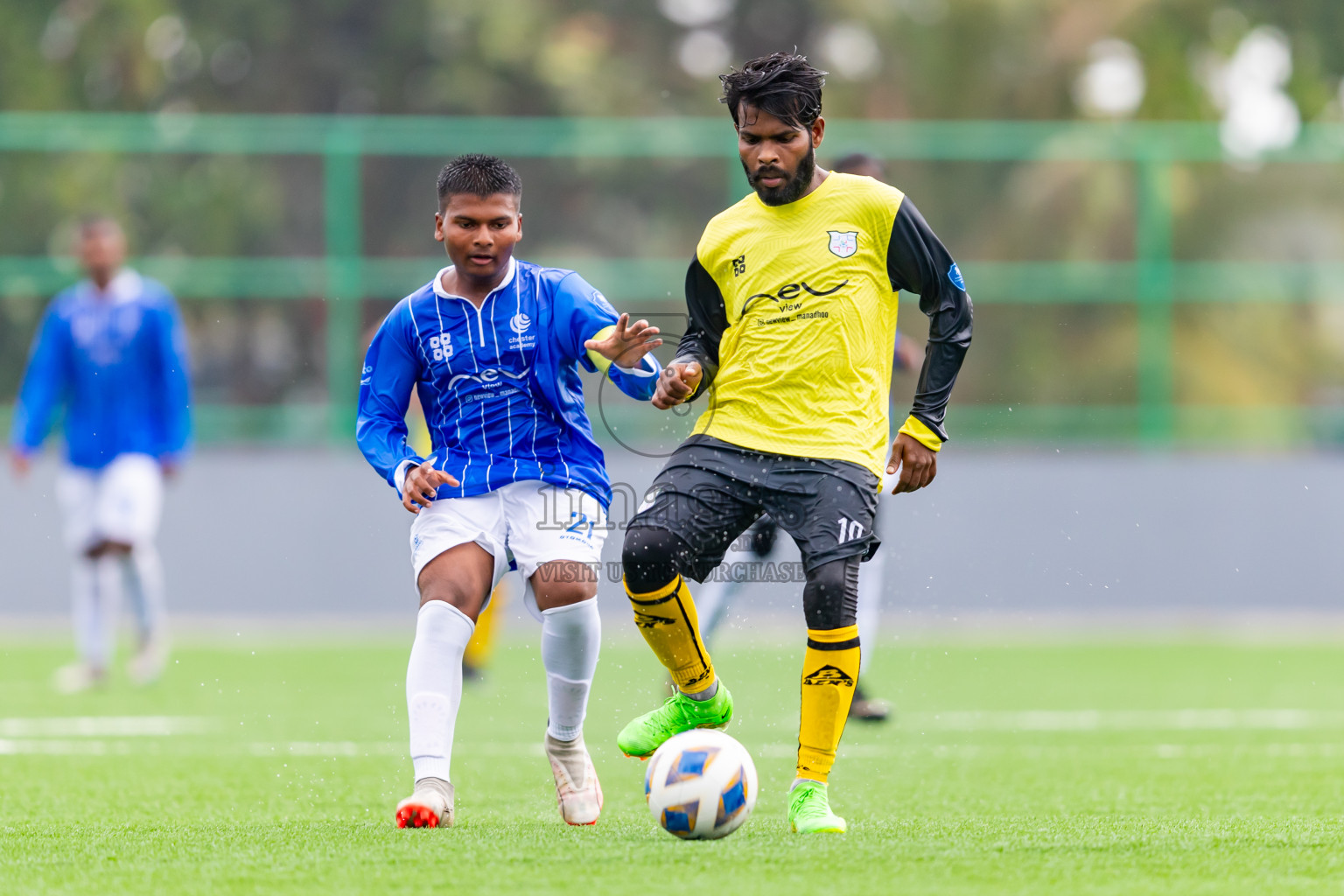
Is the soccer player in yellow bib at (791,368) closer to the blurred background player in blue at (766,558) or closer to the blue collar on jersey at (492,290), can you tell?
the blue collar on jersey at (492,290)

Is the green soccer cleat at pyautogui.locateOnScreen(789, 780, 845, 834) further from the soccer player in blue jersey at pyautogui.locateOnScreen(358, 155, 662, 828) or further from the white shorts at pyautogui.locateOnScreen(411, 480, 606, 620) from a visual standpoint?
the white shorts at pyautogui.locateOnScreen(411, 480, 606, 620)

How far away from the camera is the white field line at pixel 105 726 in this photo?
23.6 ft

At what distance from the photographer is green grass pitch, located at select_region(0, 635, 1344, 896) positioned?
12.9 feet

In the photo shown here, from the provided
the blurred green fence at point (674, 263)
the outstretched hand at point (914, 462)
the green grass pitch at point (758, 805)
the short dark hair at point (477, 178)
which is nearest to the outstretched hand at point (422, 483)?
the short dark hair at point (477, 178)

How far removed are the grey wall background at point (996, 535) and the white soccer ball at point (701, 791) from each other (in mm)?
8347

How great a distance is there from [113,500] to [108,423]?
50 cm

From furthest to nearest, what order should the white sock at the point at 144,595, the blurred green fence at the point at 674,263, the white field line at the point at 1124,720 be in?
the blurred green fence at the point at 674,263 < the white sock at the point at 144,595 < the white field line at the point at 1124,720

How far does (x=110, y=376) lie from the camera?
9828mm

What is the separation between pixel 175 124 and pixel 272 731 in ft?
27.7

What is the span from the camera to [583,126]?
1468cm

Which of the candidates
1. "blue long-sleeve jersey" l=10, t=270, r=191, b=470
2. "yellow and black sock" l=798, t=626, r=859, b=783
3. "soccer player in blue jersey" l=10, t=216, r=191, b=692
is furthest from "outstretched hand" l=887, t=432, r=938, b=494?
"blue long-sleeve jersey" l=10, t=270, r=191, b=470

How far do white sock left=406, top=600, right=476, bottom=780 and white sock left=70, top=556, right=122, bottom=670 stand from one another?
5214 mm

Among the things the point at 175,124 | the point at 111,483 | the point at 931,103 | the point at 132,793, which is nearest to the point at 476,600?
the point at 132,793

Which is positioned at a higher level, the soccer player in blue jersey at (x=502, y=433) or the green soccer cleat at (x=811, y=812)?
the soccer player in blue jersey at (x=502, y=433)
